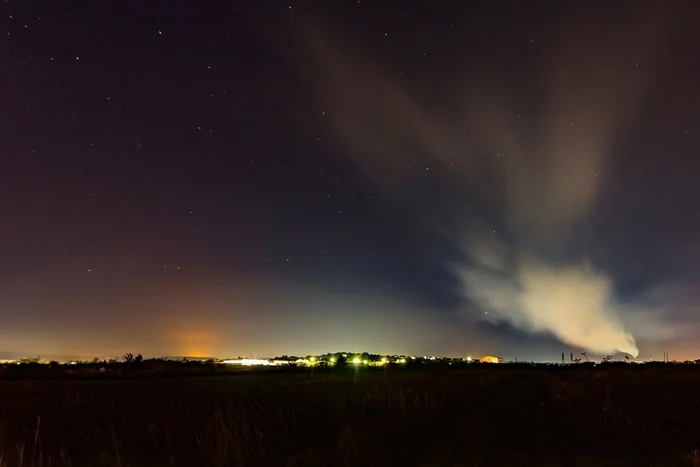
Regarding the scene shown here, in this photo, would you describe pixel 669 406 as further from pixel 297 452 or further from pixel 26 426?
pixel 26 426

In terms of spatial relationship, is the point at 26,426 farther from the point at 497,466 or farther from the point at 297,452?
the point at 497,466

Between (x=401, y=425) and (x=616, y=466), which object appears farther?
(x=401, y=425)

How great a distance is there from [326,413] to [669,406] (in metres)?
13.5

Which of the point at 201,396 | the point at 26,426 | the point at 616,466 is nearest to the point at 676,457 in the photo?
the point at 616,466

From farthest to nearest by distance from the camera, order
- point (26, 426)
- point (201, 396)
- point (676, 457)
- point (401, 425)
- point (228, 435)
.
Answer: point (201, 396)
point (26, 426)
point (401, 425)
point (228, 435)
point (676, 457)

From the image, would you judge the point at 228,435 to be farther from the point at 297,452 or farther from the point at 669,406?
the point at 669,406

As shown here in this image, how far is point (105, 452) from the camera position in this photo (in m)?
13.0

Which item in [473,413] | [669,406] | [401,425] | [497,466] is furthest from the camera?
[669,406]

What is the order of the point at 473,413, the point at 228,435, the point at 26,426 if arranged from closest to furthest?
the point at 228,435
the point at 26,426
the point at 473,413

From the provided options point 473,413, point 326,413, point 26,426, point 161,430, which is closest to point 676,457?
point 473,413

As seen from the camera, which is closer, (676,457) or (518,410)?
(676,457)

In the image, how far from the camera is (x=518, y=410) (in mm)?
22031

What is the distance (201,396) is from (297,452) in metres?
17.9

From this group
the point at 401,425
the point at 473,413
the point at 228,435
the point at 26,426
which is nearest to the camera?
the point at 228,435
